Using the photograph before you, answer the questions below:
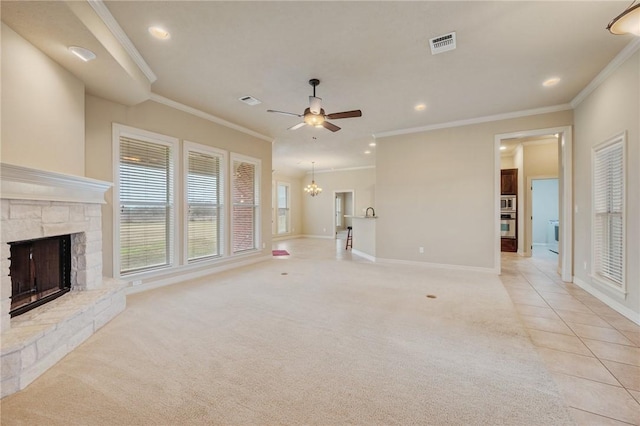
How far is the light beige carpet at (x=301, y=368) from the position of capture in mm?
1588

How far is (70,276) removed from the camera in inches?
114

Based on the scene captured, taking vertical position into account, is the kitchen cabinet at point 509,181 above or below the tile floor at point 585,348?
above

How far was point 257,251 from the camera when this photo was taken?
6.27m

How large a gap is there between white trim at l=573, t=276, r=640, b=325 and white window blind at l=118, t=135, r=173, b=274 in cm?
619

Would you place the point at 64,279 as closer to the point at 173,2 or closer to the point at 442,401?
the point at 173,2

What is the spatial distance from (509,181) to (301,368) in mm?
8078

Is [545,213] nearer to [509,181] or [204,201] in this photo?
[509,181]

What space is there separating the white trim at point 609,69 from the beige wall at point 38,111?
6.07m

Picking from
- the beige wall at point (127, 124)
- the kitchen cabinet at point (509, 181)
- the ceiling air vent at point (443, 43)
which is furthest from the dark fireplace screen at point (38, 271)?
the kitchen cabinet at point (509, 181)

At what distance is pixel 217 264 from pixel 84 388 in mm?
3458

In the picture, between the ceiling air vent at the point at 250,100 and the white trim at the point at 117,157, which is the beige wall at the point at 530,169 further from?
the white trim at the point at 117,157

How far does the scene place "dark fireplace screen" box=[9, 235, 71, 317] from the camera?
7.63 ft

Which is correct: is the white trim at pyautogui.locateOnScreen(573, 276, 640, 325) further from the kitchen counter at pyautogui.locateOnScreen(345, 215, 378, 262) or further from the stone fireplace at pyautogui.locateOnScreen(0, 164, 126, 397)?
the stone fireplace at pyautogui.locateOnScreen(0, 164, 126, 397)

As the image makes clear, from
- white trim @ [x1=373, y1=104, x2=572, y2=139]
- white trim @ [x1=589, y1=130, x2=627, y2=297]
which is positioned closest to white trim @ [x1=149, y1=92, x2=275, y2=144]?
white trim @ [x1=373, y1=104, x2=572, y2=139]
